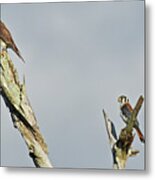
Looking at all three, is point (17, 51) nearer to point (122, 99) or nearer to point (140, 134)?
point (122, 99)

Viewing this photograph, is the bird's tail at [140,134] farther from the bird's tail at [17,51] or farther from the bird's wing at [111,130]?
the bird's tail at [17,51]

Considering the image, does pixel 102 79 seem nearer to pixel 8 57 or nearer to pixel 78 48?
pixel 78 48

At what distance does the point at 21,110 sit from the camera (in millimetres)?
2102

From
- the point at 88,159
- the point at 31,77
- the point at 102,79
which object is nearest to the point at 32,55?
the point at 31,77

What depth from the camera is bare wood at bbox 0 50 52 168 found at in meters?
2.09

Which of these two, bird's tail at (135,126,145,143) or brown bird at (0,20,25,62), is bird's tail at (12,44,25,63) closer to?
brown bird at (0,20,25,62)

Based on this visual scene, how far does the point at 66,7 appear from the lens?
206cm

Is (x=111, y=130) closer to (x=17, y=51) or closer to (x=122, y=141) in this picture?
(x=122, y=141)

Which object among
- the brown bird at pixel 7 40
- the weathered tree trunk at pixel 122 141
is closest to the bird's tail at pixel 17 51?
the brown bird at pixel 7 40

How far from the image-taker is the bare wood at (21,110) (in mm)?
2090

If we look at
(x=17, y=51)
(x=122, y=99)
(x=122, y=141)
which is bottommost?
(x=122, y=141)

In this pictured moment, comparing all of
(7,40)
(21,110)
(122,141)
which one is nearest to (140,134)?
(122,141)

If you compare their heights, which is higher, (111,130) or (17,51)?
(17,51)

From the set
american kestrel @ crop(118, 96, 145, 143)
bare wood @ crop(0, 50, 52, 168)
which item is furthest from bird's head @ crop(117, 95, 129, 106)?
bare wood @ crop(0, 50, 52, 168)
